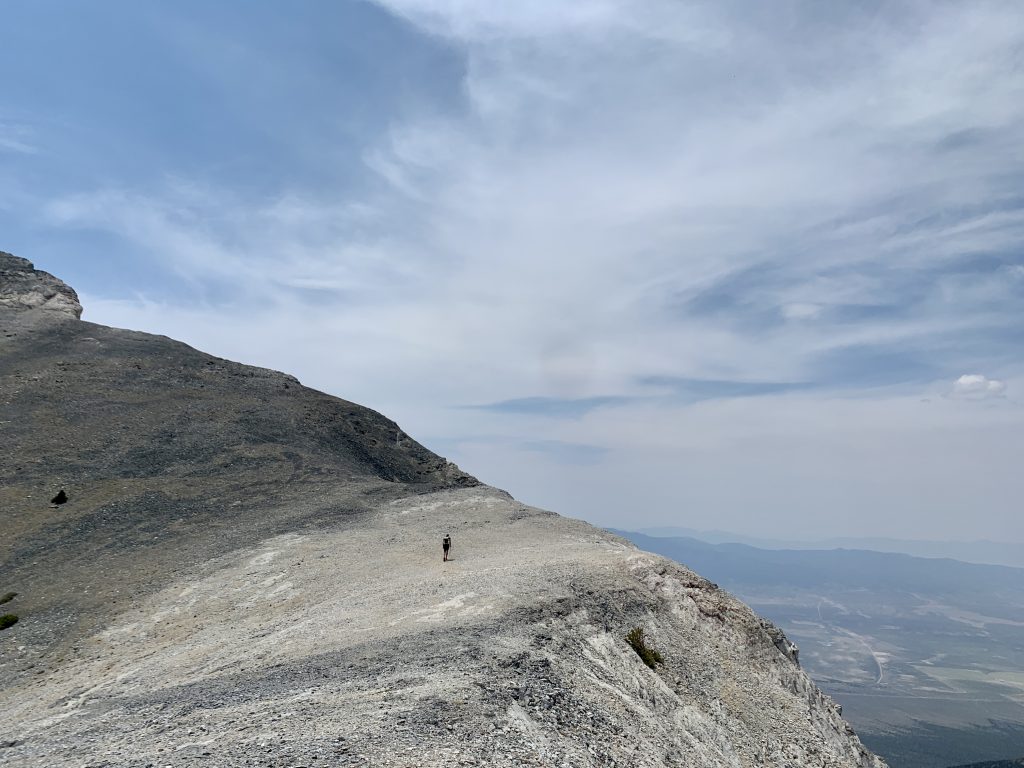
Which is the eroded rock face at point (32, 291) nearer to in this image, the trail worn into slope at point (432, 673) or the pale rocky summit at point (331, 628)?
the pale rocky summit at point (331, 628)

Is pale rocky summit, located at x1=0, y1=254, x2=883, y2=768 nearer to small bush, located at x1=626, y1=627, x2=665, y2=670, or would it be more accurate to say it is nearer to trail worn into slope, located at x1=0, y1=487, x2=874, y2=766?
trail worn into slope, located at x1=0, y1=487, x2=874, y2=766

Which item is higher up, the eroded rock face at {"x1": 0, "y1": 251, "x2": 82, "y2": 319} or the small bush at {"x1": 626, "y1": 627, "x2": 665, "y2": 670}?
the eroded rock face at {"x1": 0, "y1": 251, "x2": 82, "y2": 319}

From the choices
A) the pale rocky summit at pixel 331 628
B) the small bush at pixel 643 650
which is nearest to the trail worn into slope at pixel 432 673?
the pale rocky summit at pixel 331 628

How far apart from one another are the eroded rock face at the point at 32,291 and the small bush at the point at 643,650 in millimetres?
95005

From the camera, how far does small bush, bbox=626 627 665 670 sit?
21.5 metres

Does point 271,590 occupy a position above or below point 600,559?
below

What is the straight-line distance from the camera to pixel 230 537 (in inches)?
1590

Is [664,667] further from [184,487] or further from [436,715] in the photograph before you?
[184,487]

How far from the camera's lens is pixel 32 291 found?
9594 cm

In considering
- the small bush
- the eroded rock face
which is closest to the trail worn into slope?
the small bush

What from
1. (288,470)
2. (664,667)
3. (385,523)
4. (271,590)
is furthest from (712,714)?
(288,470)

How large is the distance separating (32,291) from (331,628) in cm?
9941

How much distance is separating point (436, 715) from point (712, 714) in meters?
11.2

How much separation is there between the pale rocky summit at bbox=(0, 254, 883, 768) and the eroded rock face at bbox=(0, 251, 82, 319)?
4306 cm
